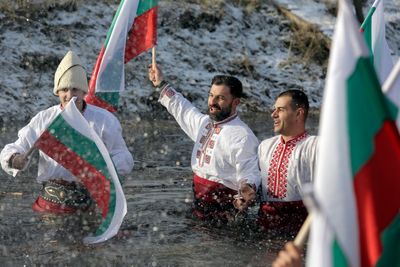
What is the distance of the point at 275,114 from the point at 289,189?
67 cm

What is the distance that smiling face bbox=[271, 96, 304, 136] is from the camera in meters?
7.76

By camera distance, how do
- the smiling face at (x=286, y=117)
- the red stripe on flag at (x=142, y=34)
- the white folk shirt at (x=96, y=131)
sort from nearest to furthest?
the smiling face at (x=286, y=117) → the white folk shirt at (x=96, y=131) → the red stripe on flag at (x=142, y=34)

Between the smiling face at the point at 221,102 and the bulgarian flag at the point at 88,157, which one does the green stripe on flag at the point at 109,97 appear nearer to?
the smiling face at the point at 221,102

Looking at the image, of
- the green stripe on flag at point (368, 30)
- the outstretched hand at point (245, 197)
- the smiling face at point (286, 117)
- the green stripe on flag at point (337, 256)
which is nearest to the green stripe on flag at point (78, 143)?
the outstretched hand at point (245, 197)

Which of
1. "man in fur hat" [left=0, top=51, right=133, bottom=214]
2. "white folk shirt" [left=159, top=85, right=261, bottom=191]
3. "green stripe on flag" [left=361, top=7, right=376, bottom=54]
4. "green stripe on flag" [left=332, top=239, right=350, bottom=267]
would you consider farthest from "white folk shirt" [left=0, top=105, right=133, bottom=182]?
"green stripe on flag" [left=332, top=239, right=350, bottom=267]

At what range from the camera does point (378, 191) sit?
346 cm

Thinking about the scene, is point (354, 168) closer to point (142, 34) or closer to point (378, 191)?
point (378, 191)

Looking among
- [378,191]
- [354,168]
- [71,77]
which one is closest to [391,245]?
[378,191]

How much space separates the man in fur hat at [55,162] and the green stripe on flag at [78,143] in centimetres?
57

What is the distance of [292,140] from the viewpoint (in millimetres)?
7910

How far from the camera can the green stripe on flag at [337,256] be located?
3293 millimetres

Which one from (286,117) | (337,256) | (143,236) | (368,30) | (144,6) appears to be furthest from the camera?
(144,6)

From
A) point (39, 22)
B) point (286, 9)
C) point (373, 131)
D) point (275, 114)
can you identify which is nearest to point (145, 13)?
point (275, 114)

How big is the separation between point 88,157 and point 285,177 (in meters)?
1.75
